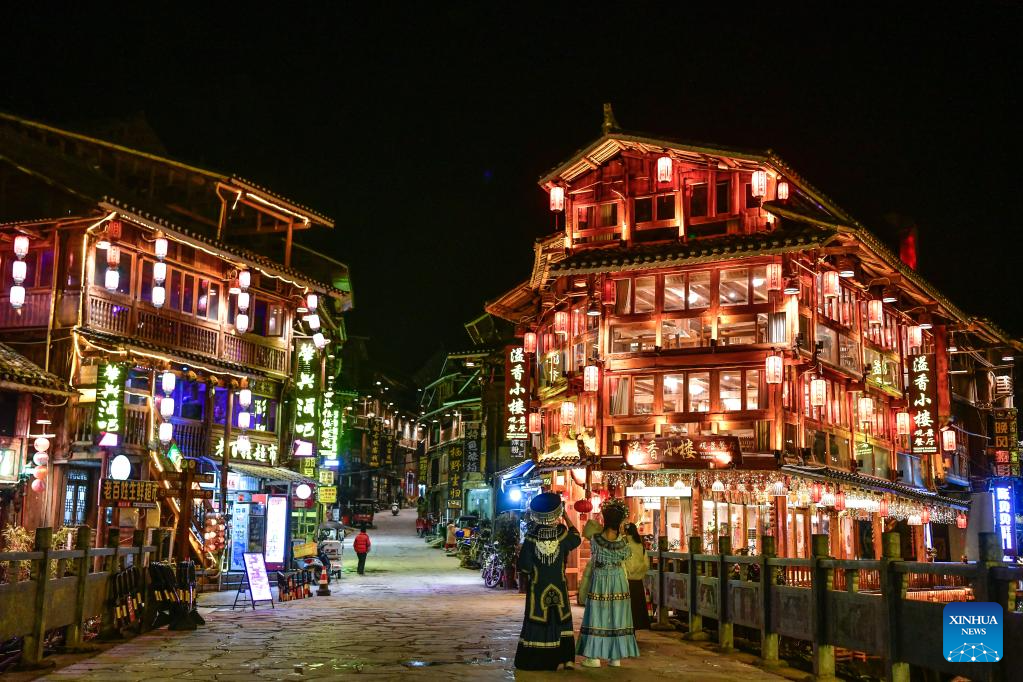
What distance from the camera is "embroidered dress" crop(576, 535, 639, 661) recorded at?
1292 cm

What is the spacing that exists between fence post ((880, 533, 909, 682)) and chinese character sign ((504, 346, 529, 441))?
937 inches

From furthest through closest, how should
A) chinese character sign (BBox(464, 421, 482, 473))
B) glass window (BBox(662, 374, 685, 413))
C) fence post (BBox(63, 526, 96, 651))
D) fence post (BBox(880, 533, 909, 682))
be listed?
chinese character sign (BBox(464, 421, 482, 473)) < glass window (BBox(662, 374, 685, 413)) < fence post (BBox(63, 526, 96, 651)) < fence post (BBox(880, 533, 909, 682))

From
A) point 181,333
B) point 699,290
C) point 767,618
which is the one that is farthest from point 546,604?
point 181,333

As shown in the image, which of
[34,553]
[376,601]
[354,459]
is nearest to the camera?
[34,553]

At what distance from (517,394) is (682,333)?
8.86 m

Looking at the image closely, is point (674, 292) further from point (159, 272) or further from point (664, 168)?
point (159, 272)

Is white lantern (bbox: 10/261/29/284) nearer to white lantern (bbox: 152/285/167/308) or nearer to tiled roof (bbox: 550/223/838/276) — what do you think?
white lantern (bbox: 152/285/167/308)

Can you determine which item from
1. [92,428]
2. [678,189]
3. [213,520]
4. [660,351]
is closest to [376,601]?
[213,520]

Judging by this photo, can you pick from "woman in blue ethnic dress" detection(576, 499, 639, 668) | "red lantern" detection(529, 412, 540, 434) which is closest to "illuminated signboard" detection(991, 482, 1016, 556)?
"red lantern" detection(529, 412, 540, 434)

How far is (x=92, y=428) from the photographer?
2514 cm

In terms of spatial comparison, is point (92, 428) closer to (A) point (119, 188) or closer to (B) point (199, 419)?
(B) point (199, 419)

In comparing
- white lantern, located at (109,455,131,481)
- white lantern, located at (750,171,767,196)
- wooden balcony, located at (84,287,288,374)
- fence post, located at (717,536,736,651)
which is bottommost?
fence post, located at (717,536,736,651)

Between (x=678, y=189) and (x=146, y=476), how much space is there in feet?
56.6

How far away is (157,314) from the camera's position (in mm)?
27578
